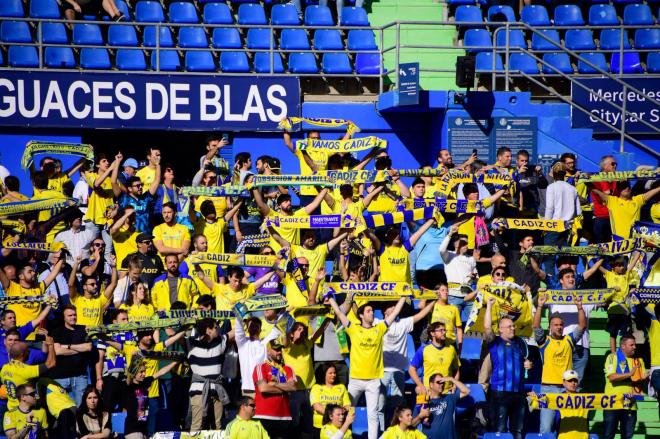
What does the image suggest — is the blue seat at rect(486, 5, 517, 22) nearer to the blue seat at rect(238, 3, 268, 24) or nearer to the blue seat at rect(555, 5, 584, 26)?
the blue seat at rect(555, 5, 584, 26)

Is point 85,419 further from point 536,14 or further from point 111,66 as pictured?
point 536,14

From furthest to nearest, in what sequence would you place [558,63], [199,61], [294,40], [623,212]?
[558,63] < [294,40] < [199,61] < [623,212]

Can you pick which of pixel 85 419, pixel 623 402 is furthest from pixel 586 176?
pixel 85 419

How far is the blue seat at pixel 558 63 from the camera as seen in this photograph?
21547 millimetres

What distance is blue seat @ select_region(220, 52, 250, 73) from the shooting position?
68.4ft

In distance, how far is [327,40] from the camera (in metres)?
21.7

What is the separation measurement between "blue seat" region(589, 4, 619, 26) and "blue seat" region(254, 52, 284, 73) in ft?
18.6

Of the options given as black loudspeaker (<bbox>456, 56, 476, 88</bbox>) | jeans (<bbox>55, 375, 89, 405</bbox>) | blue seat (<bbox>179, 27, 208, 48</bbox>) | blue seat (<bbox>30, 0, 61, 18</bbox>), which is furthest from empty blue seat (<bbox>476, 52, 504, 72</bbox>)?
jeans (<bbox>55, 375, 89, 405</bbox>)

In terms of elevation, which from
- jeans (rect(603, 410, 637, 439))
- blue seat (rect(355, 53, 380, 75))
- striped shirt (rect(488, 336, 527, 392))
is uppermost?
blue seat (rect(355, 53, 380, 75))

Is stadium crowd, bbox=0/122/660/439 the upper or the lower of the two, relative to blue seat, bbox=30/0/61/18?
lower

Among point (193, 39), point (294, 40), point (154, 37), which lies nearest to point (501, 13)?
point (294, 40)

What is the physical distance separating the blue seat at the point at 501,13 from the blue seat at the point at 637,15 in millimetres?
1985

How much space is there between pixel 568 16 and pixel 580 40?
2.25 feet

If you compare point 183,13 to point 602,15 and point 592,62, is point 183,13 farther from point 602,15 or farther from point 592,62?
point 602,15
